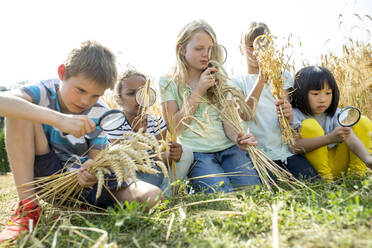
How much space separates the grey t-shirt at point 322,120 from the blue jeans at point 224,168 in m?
0.58

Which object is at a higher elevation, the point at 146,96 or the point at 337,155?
the point at 146,96

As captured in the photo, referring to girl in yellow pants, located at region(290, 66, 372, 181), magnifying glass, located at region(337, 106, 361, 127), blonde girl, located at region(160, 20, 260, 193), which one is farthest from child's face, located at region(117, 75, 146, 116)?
magnifying glass, located at region(337, 106, 361, 127)

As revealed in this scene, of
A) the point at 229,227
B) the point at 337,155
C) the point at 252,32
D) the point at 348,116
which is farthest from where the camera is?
the point at 252,32

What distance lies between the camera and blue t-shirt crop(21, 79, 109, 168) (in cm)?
205

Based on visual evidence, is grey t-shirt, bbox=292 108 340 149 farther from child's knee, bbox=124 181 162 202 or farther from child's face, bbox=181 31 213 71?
child's knee, bbox=124 181 162 202

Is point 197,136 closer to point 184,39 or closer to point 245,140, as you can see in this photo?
point 245,140

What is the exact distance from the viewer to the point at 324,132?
277 centimetres

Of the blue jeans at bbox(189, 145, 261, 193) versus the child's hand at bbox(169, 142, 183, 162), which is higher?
the child's hand at bbox(169, 142, 183, 162)

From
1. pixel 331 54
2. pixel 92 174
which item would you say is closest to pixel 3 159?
pixel 92 174

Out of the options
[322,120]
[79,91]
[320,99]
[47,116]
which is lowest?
[322,120]

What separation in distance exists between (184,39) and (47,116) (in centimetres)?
176

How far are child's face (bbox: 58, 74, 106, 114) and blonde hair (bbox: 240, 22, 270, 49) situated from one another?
181cm

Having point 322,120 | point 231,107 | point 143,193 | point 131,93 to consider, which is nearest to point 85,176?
point 143,193

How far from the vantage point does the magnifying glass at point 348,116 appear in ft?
8.11
